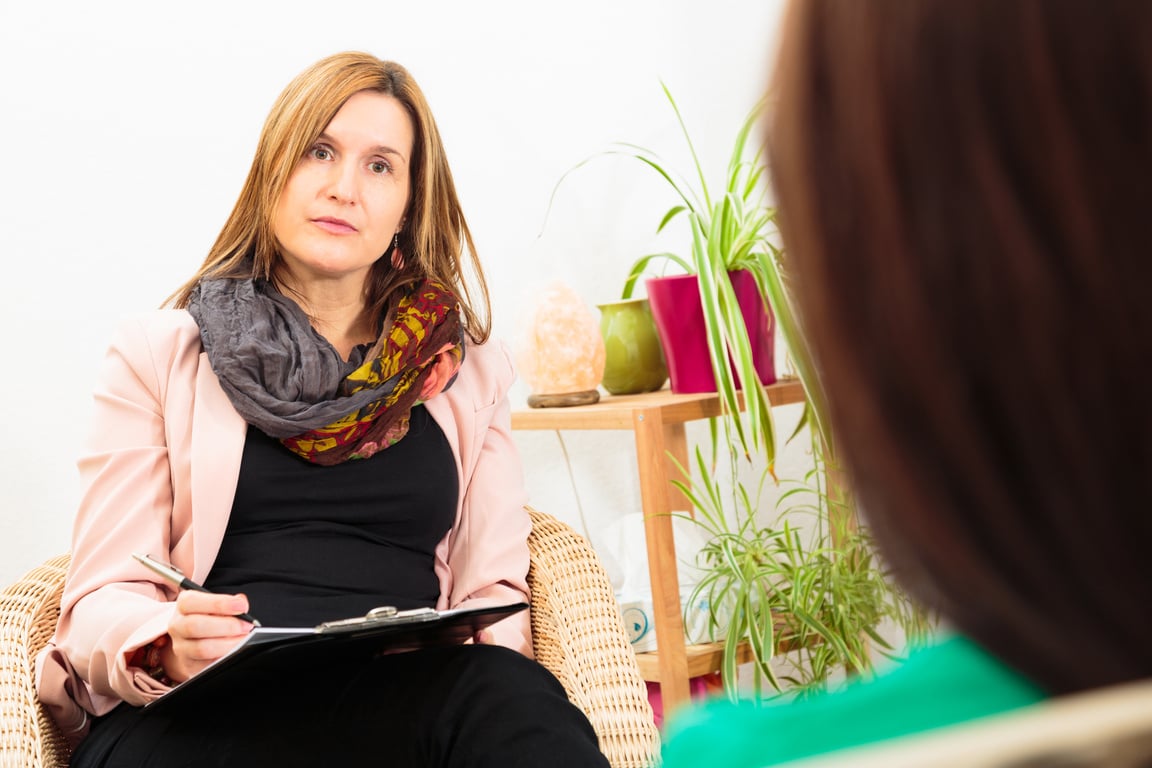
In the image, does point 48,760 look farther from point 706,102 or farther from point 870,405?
point 706,102

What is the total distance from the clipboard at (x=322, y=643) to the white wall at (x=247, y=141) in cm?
107

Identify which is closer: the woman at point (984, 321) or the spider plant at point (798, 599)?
the woman at point (984, 321)

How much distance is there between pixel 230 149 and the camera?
2.43m

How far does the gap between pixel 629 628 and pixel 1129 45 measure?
6.41 feet

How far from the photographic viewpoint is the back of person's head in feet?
1.20

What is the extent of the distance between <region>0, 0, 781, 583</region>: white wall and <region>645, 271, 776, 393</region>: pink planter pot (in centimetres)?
30

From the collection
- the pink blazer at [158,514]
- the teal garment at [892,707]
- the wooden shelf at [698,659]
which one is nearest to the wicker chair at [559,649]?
the pink blazer at [158,514]

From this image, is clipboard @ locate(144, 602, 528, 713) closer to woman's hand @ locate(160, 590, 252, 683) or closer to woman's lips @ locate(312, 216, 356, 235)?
woman's hand @ locate(160, 590, 252, 683)

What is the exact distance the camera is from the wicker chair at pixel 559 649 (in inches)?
55.7

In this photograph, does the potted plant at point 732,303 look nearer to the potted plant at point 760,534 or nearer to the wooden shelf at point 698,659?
the potted plant at point 760,534

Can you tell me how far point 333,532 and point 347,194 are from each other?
518 millimetres

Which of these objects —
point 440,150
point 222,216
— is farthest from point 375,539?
point 222,216

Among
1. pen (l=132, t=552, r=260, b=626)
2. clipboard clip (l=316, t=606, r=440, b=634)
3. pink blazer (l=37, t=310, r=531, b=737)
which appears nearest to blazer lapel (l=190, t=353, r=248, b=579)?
pink blazer (l=37, t=310, r=531, b=737)

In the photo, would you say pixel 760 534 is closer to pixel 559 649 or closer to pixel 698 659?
pixel 698 659
